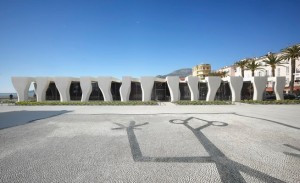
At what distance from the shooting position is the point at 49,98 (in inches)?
1351

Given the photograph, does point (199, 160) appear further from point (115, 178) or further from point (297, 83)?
point (297, 83)

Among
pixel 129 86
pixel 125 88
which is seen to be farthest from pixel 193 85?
pixel 125 88

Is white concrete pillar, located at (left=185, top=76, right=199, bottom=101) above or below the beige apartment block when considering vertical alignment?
below

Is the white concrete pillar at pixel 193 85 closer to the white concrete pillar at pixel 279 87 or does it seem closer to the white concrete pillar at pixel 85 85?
the white concrete pillar at pixel 279 87

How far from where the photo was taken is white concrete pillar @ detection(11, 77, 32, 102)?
93.7 ft

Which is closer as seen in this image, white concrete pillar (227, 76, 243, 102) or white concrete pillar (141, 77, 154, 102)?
white concrete pillar (141, 77, 154, 102)

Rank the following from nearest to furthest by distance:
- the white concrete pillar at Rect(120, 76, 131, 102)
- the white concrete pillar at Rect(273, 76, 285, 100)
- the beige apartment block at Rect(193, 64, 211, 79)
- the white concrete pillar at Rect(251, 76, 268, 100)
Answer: the white concrete pillar at Rect(120, 76, 131, 102) < the white concrete pillar at Rect(251, 76, 268, 100) < the white concrete pillar at Rect(273, 76, 285, 100) < the beige apartment block at Rect(193, 64, 211, 79)

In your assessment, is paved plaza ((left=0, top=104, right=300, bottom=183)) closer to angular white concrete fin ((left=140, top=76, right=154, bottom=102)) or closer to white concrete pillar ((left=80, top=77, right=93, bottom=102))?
angular white concrete fin ((left=140, top=76, right=154, bottom=102))

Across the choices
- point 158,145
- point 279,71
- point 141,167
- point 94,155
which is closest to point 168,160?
point 141,167

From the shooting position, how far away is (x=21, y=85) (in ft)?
94.1

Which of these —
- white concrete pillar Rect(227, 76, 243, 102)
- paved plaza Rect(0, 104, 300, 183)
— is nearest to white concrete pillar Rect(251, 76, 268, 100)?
white concrete pillar Rect(227, 76, 243, 102)

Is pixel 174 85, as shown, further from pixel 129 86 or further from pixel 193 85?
pixel 129 86

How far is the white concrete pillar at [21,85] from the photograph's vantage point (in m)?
28.5

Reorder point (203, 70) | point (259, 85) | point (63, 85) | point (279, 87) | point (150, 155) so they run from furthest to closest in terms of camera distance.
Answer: point (203, 70) → point (279, 87) → point (259, 85) → point (63, 85) → point (150, 155)
